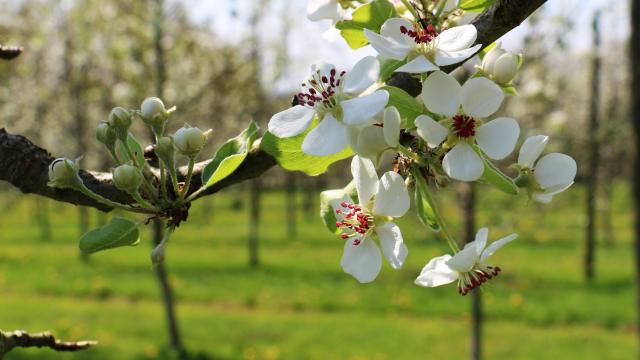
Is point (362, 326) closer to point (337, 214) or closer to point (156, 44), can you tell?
point (156, 44)

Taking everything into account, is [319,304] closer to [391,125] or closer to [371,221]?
[371,221]

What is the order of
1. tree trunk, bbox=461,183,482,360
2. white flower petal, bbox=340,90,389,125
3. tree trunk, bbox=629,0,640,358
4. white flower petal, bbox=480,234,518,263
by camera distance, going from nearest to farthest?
white flower petal, bbox=340,90,389,125, white flower petal, bbox=480,234,518,263, tree trunk, bbox=629,0,640,358, tree trunk, bbox=461,183,482,360

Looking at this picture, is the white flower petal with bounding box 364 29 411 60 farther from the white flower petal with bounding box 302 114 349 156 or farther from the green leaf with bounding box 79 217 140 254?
the green leaf with bounding box 79 217 140 254

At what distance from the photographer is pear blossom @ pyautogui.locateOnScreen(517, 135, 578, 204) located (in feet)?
3.07

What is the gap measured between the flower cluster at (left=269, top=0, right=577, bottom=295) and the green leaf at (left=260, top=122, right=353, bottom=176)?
50 mm


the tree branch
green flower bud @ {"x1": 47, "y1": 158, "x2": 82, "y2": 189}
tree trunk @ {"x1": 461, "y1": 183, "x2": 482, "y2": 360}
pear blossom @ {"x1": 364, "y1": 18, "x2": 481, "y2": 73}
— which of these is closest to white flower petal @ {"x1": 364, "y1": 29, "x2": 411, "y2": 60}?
pear blossom @ {"x1": 364, "y1": 18, "x2": 481, "y2": 73}

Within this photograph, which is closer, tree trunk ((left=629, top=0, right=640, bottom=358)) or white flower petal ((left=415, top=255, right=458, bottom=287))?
white flower petal ((left=415, top=255, right=458, bottom=287))

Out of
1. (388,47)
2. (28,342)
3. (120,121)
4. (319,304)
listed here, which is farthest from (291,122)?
(319,304)

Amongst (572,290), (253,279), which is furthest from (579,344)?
(253,279)

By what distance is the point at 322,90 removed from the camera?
2.96ft

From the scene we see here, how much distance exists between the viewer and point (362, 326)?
26.9 feet

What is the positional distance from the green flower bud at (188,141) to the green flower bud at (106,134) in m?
0.10

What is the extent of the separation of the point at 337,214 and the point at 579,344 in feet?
23.7

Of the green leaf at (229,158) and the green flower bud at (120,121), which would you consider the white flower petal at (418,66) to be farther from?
the green flower bud at (120,121)
